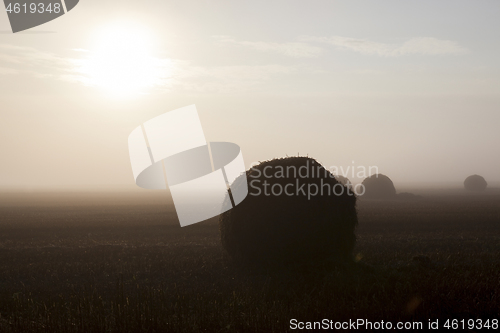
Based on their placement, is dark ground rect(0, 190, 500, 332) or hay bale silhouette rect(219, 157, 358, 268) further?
hay bale silhouette rect(219, 157, 358, 268)

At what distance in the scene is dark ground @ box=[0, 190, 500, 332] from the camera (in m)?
6.96

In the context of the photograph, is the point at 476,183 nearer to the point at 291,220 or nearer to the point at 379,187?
the point at 379,187

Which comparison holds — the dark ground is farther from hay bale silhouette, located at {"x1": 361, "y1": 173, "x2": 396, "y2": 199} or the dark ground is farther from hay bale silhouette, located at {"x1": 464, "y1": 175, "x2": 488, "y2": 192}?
hay bale silhouette, located at {"x1": 464, "y1": 175, "x2": 488, "y2": 192}

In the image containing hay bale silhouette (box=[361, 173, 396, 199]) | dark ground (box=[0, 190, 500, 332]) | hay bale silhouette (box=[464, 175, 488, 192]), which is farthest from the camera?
hay bale silhouette (box=[464, 175, 488, 192])

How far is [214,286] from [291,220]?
292 centimetres

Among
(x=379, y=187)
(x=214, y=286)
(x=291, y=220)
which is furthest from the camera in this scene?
(x=379, y=187)

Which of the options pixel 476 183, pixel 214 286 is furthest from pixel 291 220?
pixel 476 183

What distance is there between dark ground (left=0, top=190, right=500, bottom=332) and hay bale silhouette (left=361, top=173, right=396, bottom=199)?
38.6 meters

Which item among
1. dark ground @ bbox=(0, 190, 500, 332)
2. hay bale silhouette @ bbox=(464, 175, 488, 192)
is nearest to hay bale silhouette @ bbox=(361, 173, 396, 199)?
dark ground @ bbox=(0, 190, 500, 332)

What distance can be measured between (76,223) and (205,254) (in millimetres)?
14737

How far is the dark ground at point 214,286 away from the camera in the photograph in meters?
6.96

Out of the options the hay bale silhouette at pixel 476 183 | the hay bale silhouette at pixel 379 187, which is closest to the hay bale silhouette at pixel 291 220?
the hay bale silhouette at pixel 379 187

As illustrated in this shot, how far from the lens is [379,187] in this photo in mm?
56594

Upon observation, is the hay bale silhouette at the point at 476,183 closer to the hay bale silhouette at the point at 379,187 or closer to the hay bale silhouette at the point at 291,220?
the hay bale silhouette at the point at 379,187
